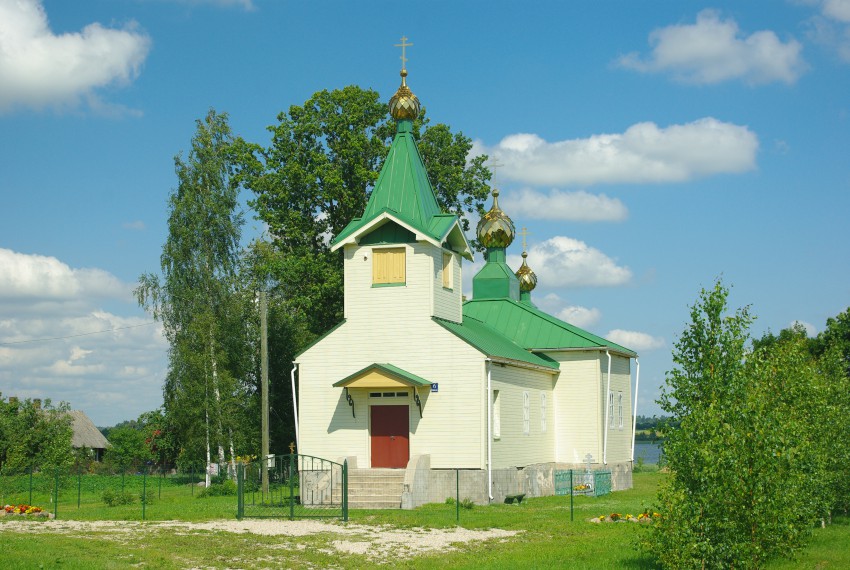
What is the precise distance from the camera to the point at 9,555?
16.3m

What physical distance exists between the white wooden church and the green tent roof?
3.4 inches

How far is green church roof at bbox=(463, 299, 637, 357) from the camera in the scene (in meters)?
34.7

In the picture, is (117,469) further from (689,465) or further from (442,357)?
(689,465)

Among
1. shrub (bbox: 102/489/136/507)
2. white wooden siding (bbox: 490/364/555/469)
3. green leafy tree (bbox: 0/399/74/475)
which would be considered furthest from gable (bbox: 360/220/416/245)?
green leafy tree (bbox: 0/399/74/475)

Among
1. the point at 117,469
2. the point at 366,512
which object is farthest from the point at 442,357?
the point at 117,469

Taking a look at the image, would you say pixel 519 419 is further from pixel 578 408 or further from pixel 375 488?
pixel 375 488

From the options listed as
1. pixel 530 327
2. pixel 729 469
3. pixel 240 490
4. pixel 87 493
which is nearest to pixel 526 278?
pixel 530 327

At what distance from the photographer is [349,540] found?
1944cm

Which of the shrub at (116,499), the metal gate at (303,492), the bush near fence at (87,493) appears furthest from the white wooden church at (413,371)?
the bush near fence at (87,493)

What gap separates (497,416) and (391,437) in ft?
9.96

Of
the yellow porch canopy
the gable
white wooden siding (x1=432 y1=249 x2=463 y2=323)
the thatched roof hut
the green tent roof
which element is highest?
the gable

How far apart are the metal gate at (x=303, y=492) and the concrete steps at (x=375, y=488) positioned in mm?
458

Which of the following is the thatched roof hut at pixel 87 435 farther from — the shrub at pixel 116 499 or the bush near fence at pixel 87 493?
the shrub at pixel 116 499

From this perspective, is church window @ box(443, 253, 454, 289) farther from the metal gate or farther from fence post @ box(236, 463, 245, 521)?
fence post @ box(236, 463, 245, 521)
